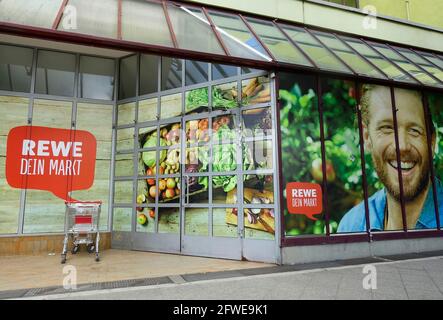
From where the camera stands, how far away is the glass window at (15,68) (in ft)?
26.9

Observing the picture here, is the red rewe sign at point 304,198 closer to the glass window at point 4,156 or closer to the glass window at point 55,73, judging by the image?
the glass window at point 55,73

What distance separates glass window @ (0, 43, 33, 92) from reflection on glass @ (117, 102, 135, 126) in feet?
7.17

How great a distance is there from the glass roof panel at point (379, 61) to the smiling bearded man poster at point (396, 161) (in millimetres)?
342

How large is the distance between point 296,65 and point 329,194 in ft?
8.99

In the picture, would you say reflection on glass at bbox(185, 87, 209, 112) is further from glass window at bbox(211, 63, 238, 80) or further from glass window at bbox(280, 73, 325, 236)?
glass window at bbox(280, 73, 325, 236)

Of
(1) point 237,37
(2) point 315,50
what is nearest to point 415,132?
(2) point 315,50

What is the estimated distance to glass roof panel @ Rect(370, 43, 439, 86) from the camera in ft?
28.0

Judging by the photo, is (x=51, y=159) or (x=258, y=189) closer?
(x=258, y=189)

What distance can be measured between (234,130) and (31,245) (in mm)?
5324

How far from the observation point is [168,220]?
25.9 ft

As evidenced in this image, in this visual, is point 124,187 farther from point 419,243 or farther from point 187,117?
point 419,243

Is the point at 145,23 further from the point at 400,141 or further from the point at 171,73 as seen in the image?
the point at 400,141

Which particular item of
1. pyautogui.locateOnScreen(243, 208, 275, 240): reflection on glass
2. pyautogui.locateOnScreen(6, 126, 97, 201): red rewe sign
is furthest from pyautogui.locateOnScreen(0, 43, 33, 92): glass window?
pyautogui.locateOnScreen(243, 208, 275, 240): reflection on glass
